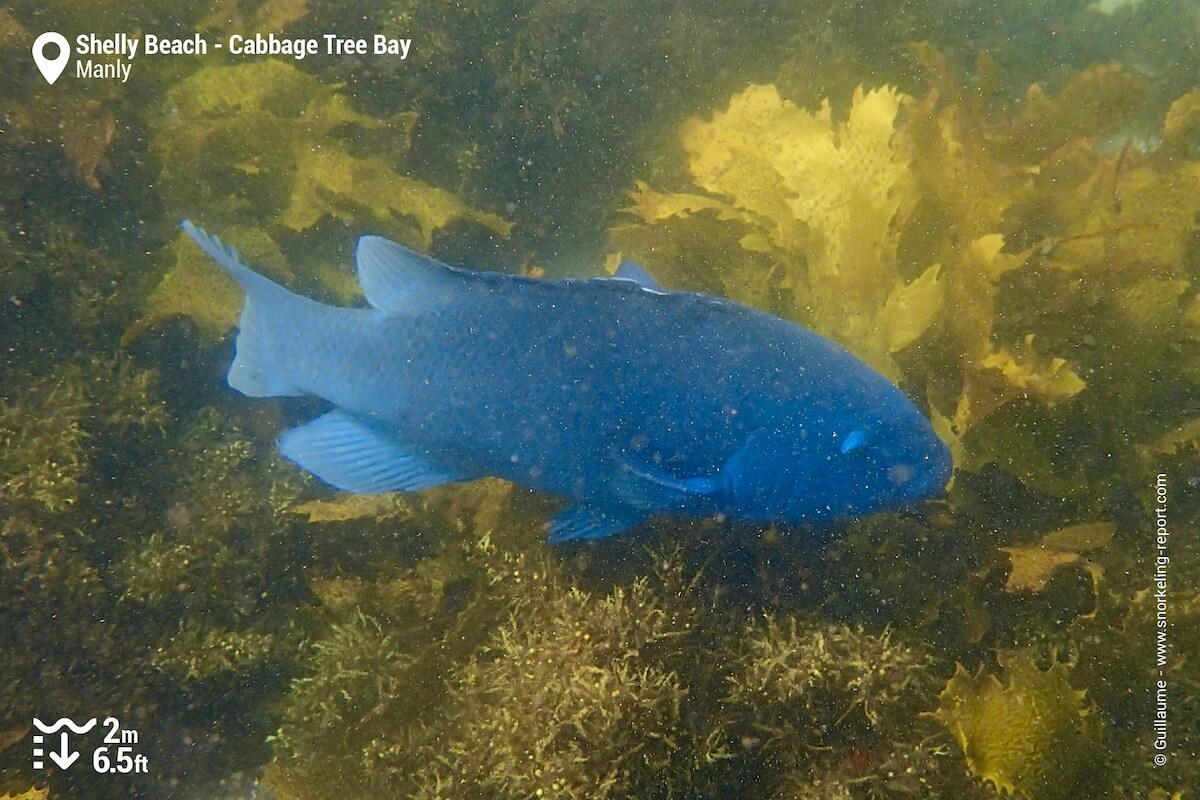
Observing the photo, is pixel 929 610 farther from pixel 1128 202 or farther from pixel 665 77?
pixel 665 77

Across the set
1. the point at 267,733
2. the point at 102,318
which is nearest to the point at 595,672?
the point at 267,733

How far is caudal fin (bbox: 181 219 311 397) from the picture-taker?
8.53 ft

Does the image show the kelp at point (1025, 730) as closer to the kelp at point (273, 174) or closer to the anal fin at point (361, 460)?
the anal fin at point (361, 460)

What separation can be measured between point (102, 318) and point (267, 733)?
3048mm

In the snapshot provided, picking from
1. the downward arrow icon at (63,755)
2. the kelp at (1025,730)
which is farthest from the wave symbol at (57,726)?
the kelp at (1025,730)

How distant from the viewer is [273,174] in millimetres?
4637

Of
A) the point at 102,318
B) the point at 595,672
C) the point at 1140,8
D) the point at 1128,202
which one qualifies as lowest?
the point at 595,672

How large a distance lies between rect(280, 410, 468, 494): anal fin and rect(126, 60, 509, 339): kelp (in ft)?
8.34

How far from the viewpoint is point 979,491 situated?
9.78 ft

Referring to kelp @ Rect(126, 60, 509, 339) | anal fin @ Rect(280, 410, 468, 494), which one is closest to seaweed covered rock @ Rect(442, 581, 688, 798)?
anal fin @ Rect(280, 410, 468, 494)

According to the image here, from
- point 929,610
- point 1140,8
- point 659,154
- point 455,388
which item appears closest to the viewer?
point 455,388

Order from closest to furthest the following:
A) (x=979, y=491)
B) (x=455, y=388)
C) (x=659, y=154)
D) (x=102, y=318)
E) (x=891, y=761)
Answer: (x=455, y=388) → (x=891, y=761) → (x=979, y=491) → (x=102, y=318) → (x=659, y=154)

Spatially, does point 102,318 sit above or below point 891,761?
above

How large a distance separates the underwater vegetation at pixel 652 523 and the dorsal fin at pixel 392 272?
1368 millimetres
